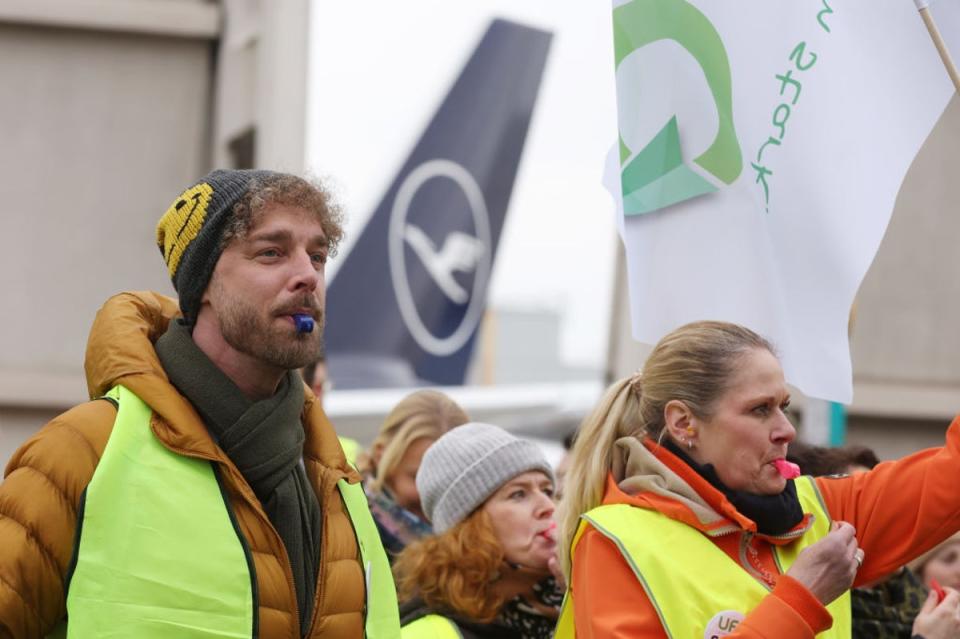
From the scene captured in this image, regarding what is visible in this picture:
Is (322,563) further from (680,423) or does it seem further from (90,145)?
(90,145)

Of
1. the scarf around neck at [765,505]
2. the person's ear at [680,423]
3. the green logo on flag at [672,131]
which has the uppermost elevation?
the green logo on flag at [672,131]

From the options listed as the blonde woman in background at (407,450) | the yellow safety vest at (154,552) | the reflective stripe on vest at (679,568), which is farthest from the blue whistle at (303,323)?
the blonde woman in background at (407,450)

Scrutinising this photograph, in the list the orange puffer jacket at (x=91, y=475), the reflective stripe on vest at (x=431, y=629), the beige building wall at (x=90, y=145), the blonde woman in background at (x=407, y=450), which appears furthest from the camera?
the beige building wall at (x=90, y=145)

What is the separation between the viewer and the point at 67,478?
2.39m

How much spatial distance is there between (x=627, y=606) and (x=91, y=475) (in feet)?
3.19

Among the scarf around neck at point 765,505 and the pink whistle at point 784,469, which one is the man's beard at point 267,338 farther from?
the pink whistle at point 784,469

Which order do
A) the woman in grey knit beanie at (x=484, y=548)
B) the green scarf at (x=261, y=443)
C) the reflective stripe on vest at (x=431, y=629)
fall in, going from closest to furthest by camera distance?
the green scarf at (x=261, y=443) < the reflective stripe on vest at (x=431, y=629) < the woman in grey knit beanie at (x=484, y=548)

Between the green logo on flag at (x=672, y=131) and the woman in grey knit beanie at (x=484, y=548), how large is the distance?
2.52 ft

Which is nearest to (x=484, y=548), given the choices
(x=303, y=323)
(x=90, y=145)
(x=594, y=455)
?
(x=594, y=455)

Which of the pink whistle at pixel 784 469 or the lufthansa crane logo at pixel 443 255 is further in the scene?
the lufthansa crane logo at pixel 443 255

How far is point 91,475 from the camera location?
2410 millimetres

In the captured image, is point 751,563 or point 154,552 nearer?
point 154,552

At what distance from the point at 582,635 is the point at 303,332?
77cm

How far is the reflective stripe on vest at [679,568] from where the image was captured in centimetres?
270
